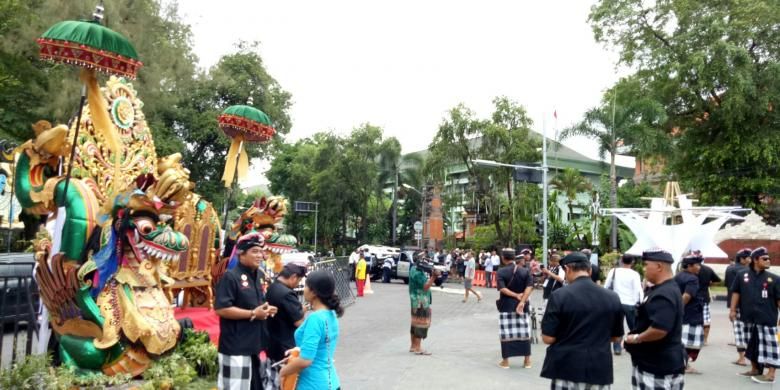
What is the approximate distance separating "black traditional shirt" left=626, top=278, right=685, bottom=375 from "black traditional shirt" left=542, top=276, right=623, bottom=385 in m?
0.28

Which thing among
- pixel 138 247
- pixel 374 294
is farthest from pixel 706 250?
pixel 138 247

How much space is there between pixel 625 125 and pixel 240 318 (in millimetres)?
29624

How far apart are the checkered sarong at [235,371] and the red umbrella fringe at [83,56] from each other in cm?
409

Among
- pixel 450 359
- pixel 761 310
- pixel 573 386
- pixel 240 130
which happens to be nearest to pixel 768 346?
pixel 761 310

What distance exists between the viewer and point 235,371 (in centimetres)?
541

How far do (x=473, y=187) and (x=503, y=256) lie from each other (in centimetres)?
2835

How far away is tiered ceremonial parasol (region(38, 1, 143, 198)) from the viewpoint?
23.5 feet

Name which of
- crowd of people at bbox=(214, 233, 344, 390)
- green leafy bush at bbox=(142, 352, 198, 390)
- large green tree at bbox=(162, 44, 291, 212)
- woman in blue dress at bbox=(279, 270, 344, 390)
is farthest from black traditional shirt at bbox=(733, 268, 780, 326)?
large green tree at bbox=(162, 44, 291, 212)

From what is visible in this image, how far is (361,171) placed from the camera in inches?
1773

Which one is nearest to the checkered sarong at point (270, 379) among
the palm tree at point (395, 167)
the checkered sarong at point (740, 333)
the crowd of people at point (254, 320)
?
the crowd of people at point (254, 320)

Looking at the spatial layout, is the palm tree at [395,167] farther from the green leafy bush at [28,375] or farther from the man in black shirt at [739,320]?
the green leafy bush at [28,375]

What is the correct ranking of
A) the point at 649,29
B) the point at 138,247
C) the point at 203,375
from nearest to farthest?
the point at 138,247 < the point at 203,375 < the point at 649,29

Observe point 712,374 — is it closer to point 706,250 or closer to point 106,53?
point 106,53

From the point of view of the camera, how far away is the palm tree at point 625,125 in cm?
3003
